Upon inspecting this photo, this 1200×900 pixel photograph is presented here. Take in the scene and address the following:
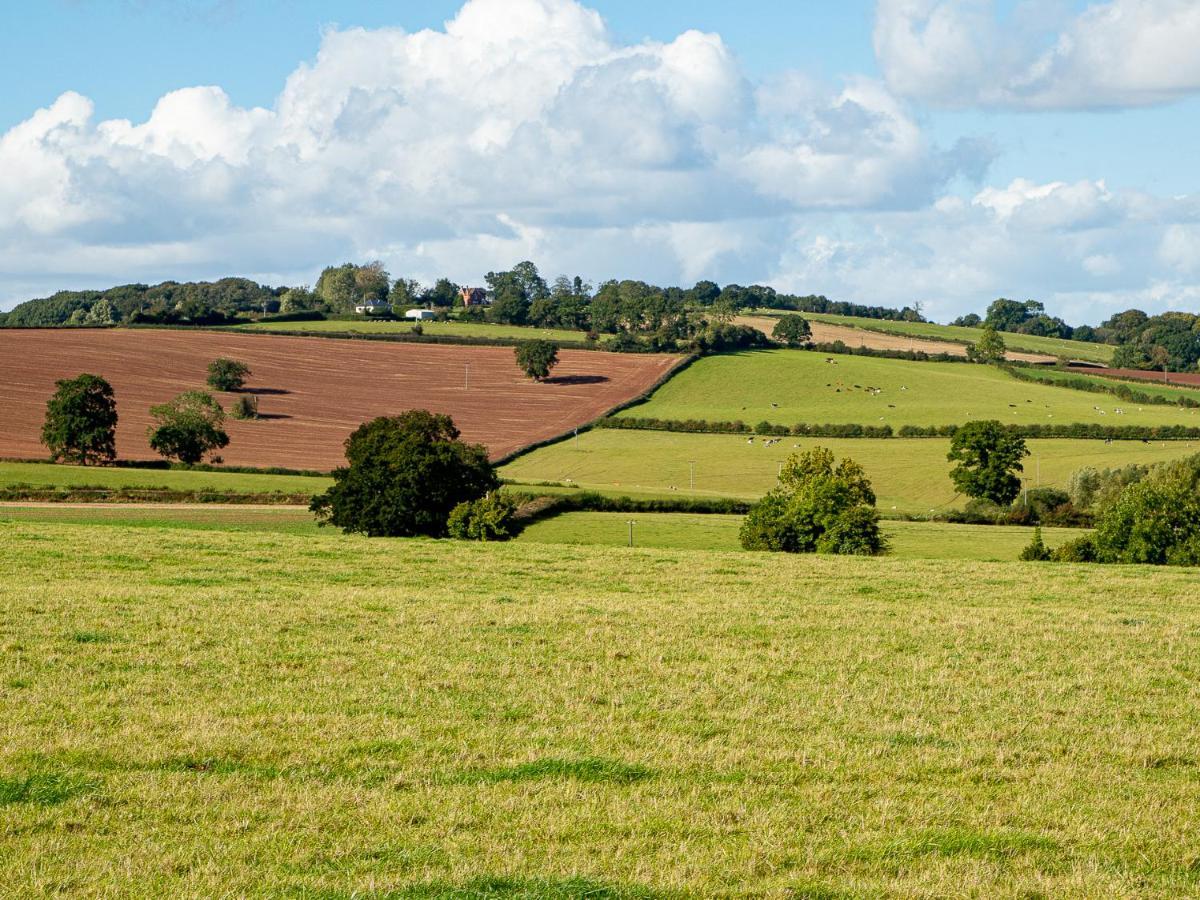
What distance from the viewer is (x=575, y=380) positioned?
15462 cm

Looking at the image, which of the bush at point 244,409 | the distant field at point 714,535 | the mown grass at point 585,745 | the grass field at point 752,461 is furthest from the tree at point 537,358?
the mown grass at point 585,745

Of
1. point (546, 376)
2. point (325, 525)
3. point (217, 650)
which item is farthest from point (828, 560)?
point (546, 376)

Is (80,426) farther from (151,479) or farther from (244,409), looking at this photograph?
(244,409)

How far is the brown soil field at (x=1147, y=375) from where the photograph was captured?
6368 inches

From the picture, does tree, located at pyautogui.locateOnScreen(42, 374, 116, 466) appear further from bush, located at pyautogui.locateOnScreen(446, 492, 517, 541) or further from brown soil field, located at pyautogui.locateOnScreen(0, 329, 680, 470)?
bush, located at pyautogui.locateOnScreen(446, 492, 517, 541)

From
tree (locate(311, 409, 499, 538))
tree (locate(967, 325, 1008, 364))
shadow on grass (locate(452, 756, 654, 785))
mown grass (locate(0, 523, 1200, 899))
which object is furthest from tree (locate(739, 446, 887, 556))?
tree (locate(967, 325, 1008, 364))

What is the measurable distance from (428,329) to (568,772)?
7116 inches

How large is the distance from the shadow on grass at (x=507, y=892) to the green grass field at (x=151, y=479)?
239 feet

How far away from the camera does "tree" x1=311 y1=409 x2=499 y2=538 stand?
189ft

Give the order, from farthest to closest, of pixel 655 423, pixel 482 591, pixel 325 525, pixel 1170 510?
pixel 655 423 < pixel 325 525 < pixel 1170 510 < pixel 482 591

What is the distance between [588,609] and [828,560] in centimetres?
1315

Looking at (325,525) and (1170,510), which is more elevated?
(1170,510)

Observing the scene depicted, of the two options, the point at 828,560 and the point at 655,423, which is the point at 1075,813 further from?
the point at 655,423

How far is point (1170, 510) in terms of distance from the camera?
47000 millimetres
